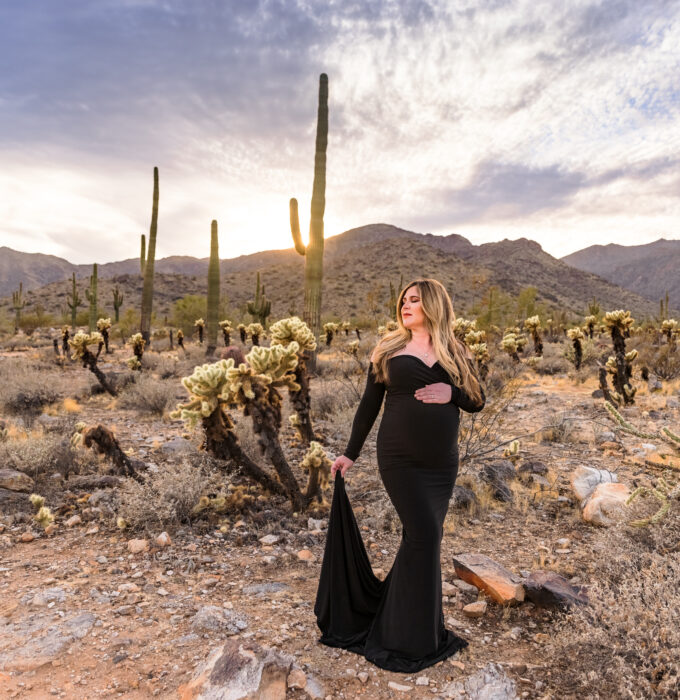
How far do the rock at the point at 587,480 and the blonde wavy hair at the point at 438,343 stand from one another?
2696mm

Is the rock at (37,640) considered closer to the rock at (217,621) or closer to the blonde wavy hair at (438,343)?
the rock at (217,621)

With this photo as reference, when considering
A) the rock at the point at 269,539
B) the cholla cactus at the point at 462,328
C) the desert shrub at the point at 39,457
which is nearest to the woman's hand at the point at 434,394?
the rock at the point at 269,539

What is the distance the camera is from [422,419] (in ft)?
8.50

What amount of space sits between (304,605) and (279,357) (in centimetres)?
206

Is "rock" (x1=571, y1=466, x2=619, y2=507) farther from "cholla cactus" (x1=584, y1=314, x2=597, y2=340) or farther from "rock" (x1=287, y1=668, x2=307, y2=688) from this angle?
"cholla cactus" (x1=584, y1=314, x2=597, y2=340)

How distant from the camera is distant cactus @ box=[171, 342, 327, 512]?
401 centimetres

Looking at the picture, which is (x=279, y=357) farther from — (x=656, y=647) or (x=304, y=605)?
(x=656, y=647)

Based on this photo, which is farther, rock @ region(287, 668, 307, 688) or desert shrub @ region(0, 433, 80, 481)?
desert shrub @ region(0, 433, 80, 481)

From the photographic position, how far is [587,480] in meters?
4.80

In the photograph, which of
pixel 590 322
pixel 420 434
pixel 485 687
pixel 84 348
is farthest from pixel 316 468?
pixel 590 322

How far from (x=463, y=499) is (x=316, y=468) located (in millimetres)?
1506

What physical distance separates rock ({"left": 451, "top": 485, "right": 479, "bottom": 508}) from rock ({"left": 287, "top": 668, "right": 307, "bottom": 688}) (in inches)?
101

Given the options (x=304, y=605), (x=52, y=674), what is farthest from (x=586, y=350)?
(x=52, y=674)

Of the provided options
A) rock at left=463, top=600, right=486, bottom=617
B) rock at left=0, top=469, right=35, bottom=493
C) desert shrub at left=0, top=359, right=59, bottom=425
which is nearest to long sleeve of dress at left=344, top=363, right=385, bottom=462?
rock at left=463, top=600, right=486, bottom=617
